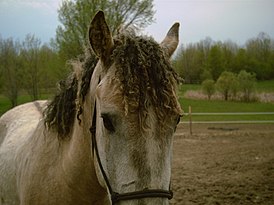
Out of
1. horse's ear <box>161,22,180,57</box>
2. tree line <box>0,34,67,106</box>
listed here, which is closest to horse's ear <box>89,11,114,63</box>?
horse's ear <box>161,22,180,57</box>

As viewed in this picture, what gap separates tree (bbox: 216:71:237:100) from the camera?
30250 millimetres

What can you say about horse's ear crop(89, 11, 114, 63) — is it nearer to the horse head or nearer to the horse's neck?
the horse head

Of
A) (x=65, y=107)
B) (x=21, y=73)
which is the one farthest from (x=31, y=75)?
(x=65, y=107)

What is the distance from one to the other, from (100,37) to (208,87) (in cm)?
3046

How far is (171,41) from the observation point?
2021 mm

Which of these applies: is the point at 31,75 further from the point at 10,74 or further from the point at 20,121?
the point at 20,121

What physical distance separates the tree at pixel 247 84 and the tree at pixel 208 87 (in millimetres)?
2542

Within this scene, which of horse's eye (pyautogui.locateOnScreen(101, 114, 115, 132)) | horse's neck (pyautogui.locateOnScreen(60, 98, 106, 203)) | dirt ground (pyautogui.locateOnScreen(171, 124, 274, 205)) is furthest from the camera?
dirt ground (pyautogui.locateOnScreen(171, 124, 274, 205))

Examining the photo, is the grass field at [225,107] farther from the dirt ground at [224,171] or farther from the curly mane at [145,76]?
the curly mane at [145,76]

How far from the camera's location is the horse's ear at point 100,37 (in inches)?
67.6

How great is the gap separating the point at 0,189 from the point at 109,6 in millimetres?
16733

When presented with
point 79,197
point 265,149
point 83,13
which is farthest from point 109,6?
point 79,197

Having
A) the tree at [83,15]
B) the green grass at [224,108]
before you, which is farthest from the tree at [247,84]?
the tree at [83,15]

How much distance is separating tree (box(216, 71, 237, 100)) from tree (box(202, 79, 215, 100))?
→ 1.86 feet
